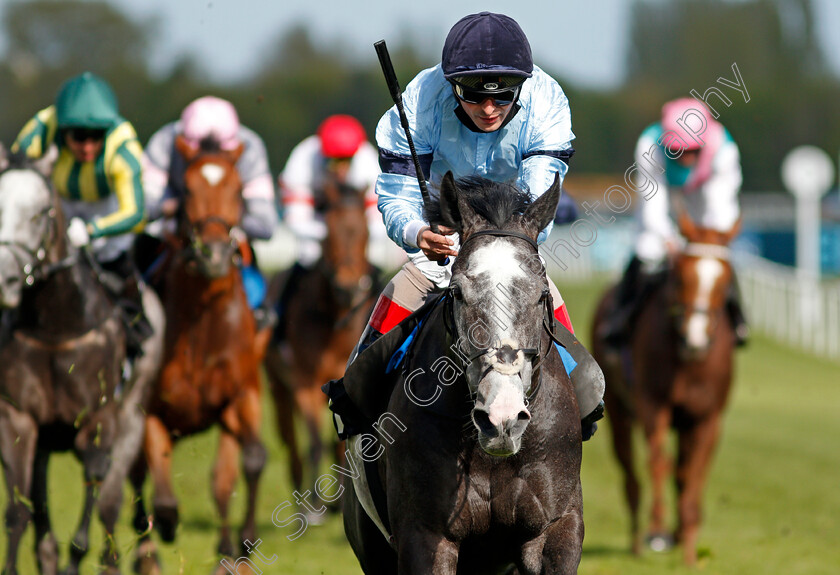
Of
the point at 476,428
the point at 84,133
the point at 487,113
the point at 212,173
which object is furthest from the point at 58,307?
the point at 476,428

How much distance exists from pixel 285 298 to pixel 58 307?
172 inches

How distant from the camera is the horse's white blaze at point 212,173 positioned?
7.68 m

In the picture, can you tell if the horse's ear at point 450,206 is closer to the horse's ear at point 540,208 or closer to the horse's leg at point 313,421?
the horse's ear at point 540,208

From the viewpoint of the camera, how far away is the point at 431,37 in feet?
156

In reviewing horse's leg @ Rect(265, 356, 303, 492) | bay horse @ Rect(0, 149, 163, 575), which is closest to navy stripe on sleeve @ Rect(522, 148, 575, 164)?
bay horse @ Rect(0, 149, 163, 575)

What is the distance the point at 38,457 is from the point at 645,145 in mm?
5334

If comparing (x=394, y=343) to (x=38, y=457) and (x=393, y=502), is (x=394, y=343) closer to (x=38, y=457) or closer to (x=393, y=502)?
(x=393, y=502)

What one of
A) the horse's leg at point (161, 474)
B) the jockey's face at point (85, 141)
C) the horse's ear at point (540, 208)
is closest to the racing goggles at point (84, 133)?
the jockey's face at point (85, 141)

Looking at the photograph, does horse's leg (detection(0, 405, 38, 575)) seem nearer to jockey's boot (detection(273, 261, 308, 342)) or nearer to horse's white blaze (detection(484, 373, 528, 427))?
horse's white blaze (detection(484, 373, 528, 427))

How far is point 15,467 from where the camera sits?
623cm

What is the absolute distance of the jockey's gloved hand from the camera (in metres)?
6.68

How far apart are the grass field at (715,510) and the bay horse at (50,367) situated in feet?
1.42

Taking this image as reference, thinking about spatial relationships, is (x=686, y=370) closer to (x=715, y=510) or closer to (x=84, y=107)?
(x=715, y=510)

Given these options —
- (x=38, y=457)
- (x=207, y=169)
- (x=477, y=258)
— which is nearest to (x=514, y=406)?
(x=477, y=258)
